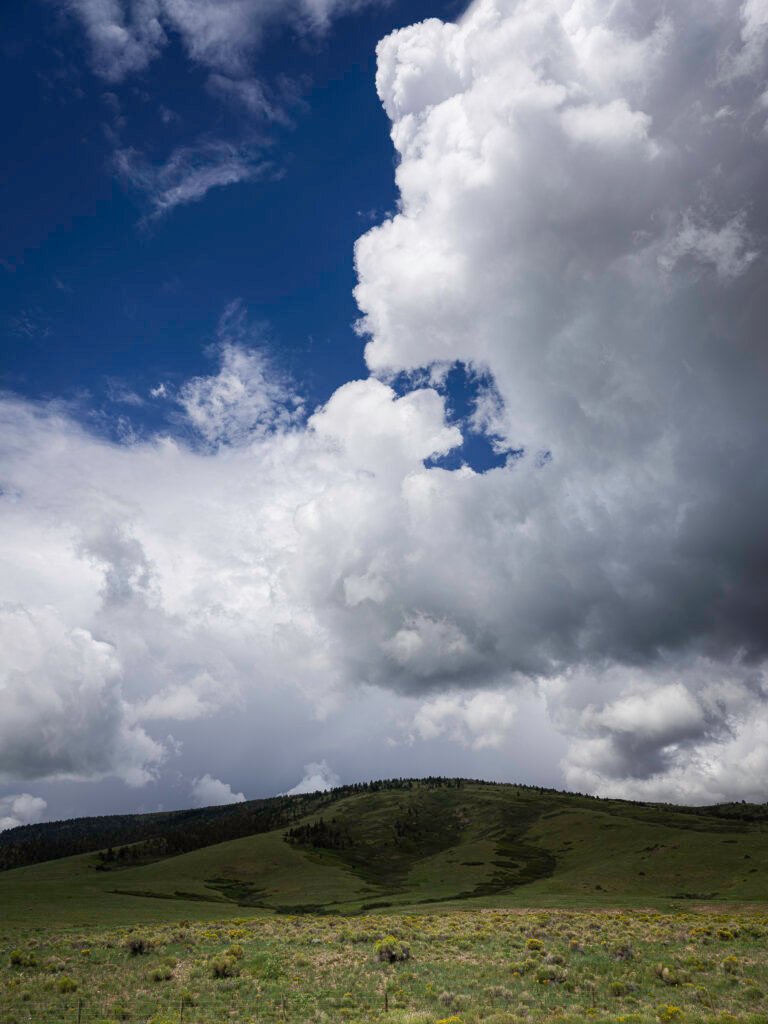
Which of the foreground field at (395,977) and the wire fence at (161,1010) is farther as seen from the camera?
the foreground field at (395,977)

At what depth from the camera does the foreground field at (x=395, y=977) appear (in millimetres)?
24125

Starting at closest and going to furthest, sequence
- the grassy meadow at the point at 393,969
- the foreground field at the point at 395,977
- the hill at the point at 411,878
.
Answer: the foreground field at the point at 395,977 → the grassy meadow at the point at 393,969 → the hill at the point at 411,878

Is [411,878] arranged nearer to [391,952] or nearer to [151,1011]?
[391,952]

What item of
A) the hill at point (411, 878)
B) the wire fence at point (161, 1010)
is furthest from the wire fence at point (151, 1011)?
the hill at point (411, 878)

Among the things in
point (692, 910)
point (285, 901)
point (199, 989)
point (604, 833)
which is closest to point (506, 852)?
point (604, 833)

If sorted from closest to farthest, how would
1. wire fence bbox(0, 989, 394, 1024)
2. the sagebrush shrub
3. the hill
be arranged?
wire fence bbox(0, 989, 394, 1024)
the sagebrush shrub
the hill

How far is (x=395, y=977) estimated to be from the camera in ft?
96.4

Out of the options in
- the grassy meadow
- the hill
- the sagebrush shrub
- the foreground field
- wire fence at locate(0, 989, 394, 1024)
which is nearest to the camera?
wire fence at locate(0, 989, 394, 1024)

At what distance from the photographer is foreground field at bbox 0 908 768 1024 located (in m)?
24.1

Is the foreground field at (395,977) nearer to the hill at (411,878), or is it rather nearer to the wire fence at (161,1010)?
the wire fence at (161,1010)

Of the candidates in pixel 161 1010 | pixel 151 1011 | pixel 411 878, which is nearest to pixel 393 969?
pixel 161 1010

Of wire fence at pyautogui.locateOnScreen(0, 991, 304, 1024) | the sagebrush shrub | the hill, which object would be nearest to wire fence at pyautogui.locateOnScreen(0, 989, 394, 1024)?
wire fence at pyautogui.locateOnScreen(0, 991, 304, 1024)

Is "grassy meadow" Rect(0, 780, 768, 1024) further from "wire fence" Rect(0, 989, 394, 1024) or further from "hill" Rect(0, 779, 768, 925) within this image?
"hill" Rect(0, 779, 768, 925)

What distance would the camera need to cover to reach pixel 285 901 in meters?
107
